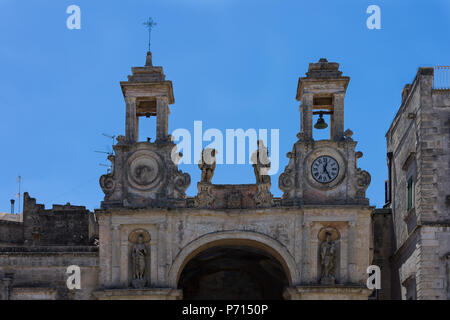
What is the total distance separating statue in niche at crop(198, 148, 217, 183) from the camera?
39531 millimetres

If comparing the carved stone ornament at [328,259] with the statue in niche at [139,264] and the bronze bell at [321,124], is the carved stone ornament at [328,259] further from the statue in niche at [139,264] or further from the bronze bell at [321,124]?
the statue in niche at [139,264]

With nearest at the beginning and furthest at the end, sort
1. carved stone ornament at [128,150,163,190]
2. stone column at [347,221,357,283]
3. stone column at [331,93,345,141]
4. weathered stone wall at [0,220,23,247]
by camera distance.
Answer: stone column at [347,221,357,283] → carved stone ornament at [128,150,163,190] → stone column at [331,93,345,141] → weathered stone wall at [0,220,23,247]

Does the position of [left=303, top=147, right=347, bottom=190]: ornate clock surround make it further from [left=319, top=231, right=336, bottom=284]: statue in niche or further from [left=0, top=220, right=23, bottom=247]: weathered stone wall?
[left=0, top=220, right=23, bottom=247]: weathered stone wall

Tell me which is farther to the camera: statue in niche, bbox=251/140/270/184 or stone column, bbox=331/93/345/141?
stone column, bbox=331/93/345/141

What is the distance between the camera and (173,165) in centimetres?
3975

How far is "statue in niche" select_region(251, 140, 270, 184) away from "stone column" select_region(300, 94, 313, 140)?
5.22 feet

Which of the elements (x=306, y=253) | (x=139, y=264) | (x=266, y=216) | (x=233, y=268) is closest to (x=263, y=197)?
(x=266, y=216)

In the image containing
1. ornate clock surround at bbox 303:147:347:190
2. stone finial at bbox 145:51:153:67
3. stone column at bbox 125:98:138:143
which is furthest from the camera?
stone finial at bbox 145:51:153:67

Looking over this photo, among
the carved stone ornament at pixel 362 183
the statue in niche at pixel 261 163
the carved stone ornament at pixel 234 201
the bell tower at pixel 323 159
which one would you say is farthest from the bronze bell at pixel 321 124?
the carved stone ornament at pixel 234 201

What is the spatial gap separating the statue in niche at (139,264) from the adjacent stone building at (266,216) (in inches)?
1.4

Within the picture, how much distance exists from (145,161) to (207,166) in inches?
90.9

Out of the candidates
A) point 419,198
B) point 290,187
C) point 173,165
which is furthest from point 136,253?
point 419,198

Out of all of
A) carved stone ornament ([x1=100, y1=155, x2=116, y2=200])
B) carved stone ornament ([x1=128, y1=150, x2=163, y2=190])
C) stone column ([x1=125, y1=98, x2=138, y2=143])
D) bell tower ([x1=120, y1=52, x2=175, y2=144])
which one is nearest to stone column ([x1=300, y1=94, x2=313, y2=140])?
bell tower ([x1=120, y1=52, x2=175, y2=144])
